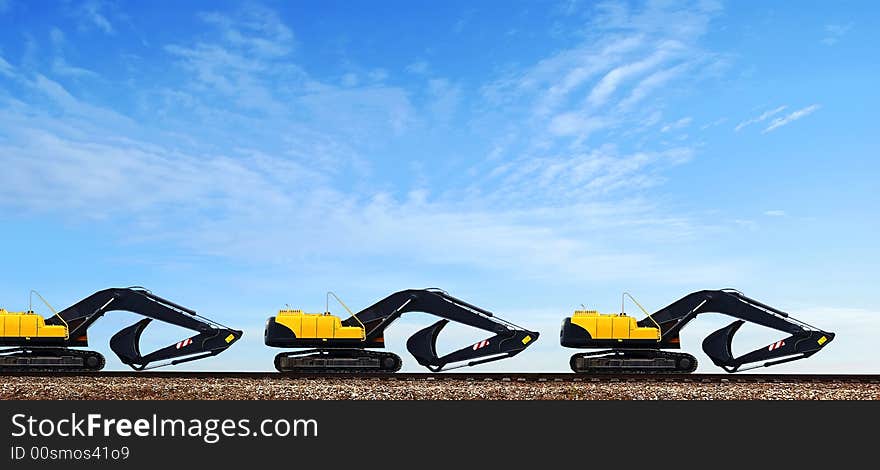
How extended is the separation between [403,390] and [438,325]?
5.80 meters

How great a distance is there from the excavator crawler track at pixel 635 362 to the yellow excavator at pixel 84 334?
9.08 meters

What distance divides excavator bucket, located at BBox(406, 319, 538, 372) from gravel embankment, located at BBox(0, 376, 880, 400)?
329 cm

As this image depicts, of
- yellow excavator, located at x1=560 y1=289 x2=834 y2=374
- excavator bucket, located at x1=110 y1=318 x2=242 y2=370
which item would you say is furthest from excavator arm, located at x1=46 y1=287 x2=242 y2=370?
yellow excavator, located at x1=560 y1=289 x2=834 y2=374

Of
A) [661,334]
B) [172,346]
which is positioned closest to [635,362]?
[661,334]

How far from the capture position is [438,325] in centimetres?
2227

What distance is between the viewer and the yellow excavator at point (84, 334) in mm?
22141

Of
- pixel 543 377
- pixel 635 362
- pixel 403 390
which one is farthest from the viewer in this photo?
pixel 635 362

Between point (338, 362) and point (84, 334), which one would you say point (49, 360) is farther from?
point (338, 362)

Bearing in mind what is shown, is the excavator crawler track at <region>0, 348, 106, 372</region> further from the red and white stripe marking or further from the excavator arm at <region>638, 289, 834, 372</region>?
the excavator arm at <region>638, 289, 834, 372</region>

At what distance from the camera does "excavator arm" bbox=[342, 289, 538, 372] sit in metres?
21.7

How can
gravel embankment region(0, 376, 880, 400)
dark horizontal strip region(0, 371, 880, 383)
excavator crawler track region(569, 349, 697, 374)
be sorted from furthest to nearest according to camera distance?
excavator crawler track region(569, 349, 697, 374) → dark horizontal strip region(0, 371, 880, 383) → gravel embankment region(0, 376, 880, 400)

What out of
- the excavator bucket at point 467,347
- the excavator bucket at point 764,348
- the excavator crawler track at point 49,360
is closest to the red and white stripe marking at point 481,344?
the excavator bucket at point 467,347

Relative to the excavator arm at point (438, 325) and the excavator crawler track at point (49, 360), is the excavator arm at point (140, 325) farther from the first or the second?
the excavator arm at point (438, 325)
